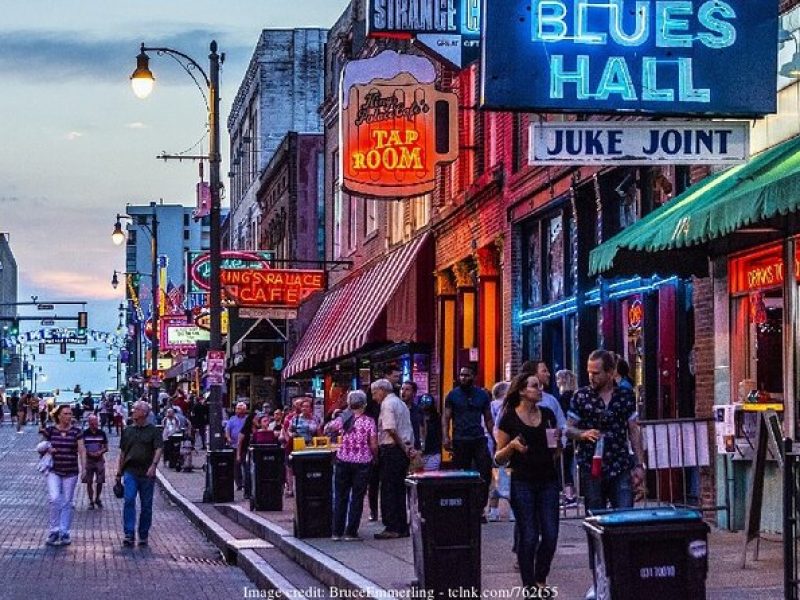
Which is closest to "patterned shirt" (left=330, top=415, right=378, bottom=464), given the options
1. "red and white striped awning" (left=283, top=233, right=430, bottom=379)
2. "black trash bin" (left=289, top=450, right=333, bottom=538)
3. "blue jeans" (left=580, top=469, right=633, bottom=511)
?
"black trash bin" (left=289, top=450, right=333, bottom=538)

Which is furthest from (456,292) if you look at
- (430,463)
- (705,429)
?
(705,429)

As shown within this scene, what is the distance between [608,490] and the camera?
13.0m

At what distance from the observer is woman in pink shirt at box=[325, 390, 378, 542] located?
19.3 m

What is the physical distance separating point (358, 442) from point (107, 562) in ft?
10.2

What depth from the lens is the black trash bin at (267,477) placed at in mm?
25359

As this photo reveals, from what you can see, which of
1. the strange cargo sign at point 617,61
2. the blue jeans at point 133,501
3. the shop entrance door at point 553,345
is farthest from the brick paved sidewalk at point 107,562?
the shop entrance door at point 553,345

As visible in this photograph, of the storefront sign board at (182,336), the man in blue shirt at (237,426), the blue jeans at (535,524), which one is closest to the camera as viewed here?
the blue jeans at (535,524)

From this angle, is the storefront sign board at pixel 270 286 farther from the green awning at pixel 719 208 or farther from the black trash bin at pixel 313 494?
the green awning at pixel 719 208

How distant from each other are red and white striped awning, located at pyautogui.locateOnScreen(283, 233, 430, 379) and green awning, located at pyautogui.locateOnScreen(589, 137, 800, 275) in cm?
1638

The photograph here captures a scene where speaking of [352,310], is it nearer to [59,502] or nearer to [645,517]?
[59,502]

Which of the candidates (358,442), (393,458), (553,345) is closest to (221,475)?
(553,345)

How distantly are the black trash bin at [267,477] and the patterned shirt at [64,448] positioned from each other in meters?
3.65

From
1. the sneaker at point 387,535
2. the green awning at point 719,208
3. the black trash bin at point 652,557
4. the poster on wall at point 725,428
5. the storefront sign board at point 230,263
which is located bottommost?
the sneaker at point 387,535

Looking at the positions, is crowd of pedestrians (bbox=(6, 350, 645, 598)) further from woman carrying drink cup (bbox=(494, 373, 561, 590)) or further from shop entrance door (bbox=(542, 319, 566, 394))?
shop entrance door (bbox=(542, 319, 566, 394))
